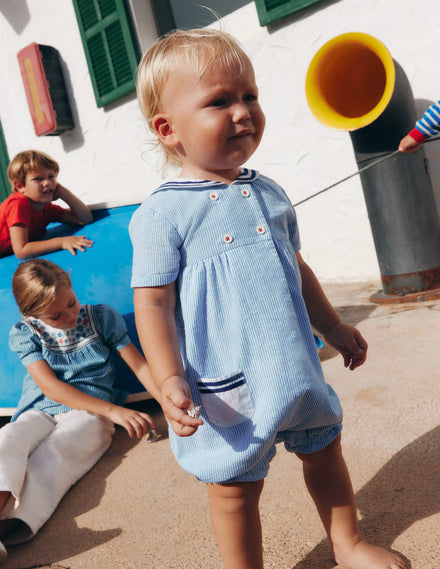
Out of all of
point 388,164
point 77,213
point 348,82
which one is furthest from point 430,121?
point 77,213

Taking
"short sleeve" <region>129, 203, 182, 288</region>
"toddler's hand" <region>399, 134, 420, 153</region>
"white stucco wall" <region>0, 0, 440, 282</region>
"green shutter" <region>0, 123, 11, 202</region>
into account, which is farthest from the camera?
"green shutter" <region>0, 123, 11, 202</region>

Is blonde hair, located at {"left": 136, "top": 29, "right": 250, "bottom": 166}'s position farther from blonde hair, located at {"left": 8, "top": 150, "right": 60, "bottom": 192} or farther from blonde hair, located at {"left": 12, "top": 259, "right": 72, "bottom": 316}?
blonde hair, located at {"left": 8, "top": 150, "right": 60, "bottom": 192}

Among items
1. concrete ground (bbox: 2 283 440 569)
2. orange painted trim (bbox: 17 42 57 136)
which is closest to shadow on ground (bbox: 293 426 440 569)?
concrete ground (bbox: 2 283 440 569)

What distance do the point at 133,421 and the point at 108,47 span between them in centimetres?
390

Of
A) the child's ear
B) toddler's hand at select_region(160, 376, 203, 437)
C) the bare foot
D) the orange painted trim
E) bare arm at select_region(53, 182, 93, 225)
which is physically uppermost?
the orange painted trim

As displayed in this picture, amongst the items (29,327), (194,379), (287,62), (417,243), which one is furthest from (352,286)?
(194,379)

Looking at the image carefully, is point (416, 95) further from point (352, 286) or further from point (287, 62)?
point (352, 286)

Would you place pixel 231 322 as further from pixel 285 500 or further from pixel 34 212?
pixel 34 212

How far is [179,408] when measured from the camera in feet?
3.46

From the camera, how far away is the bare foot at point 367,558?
1.25 meters

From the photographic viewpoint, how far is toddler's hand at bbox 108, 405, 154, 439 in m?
1.97

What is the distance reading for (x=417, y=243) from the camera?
11.0 feet

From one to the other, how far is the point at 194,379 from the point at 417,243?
2502mm

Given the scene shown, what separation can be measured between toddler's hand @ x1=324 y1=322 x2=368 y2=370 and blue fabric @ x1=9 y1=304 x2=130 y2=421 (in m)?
1.09
